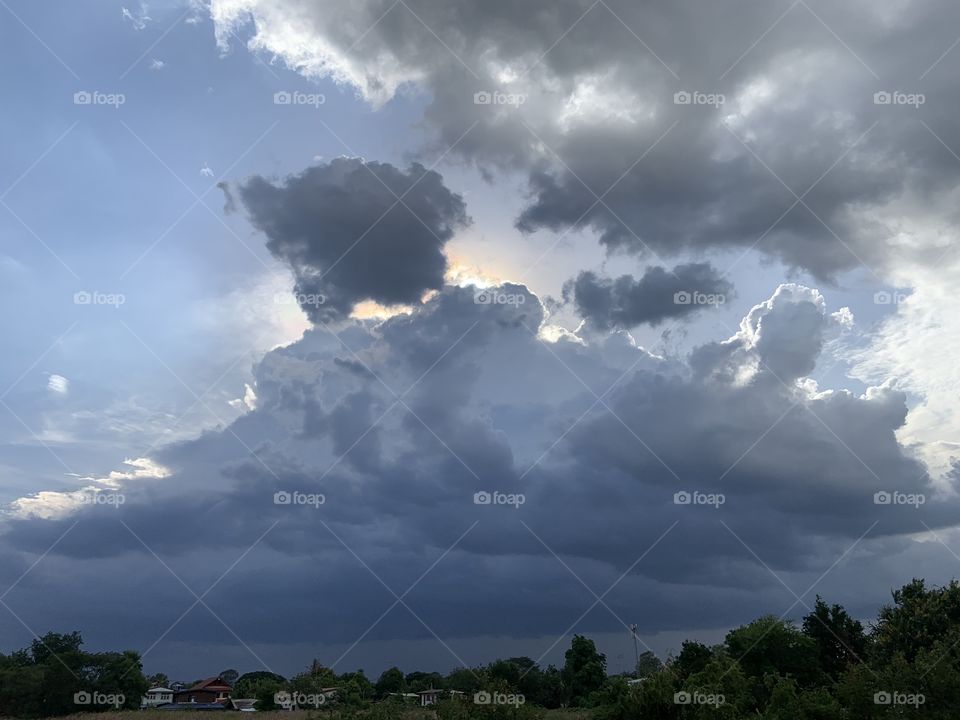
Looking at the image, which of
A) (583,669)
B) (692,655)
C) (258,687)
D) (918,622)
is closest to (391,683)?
(258,687)

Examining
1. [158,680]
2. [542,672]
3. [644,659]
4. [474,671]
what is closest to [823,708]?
[474,671]

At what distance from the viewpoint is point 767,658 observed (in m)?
75.9

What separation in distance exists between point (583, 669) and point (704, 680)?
56.3 metres

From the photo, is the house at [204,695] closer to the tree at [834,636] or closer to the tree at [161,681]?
the tree at [161,681]

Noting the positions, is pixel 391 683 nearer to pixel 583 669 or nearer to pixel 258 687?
pixel 258 687

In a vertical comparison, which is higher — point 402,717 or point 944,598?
point 944,598

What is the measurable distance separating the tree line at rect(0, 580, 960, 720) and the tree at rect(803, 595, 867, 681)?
12 cm

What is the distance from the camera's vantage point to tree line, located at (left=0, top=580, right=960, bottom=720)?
33.5 meters

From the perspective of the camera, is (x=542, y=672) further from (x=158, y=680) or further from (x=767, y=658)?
(x=158, y=680)

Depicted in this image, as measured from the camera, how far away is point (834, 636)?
8862 centimetres

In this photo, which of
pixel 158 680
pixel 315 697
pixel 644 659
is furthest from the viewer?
pixel 158 680

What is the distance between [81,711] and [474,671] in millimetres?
68519

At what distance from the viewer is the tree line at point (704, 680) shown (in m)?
33.5

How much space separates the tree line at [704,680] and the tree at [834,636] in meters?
0.12
